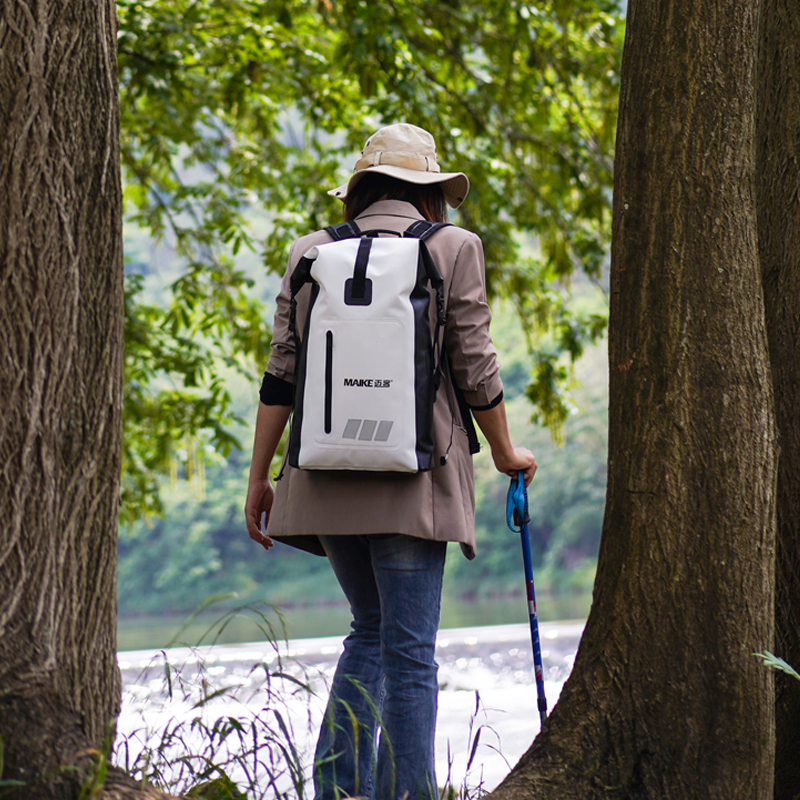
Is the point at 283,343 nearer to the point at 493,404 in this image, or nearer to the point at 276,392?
the point at 276,392

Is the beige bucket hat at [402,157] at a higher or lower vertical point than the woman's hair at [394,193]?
higher

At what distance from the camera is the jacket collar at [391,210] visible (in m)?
1.89

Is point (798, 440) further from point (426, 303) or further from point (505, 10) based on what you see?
point (505, 10)

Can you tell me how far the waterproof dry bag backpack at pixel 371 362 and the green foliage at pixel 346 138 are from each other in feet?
9.67

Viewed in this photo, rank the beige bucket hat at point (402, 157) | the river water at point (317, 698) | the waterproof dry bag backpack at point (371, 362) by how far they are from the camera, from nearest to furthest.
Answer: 1. the waterproof dry bag backpack at point (371, 362)
2. the beige bucket hat at point (402, 157)
3. the river water at point (317, 698)

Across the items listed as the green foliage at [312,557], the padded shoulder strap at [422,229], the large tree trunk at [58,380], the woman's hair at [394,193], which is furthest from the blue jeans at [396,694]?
the green foliage at [312,557]

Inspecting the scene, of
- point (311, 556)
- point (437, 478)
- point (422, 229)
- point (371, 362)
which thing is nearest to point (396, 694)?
point (437, 478)

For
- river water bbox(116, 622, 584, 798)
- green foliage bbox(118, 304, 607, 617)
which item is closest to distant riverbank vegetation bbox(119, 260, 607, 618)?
green foliage bbox(118, 304, 607, 617)

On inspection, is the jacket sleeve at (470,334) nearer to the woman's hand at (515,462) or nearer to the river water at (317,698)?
the woman's hand at (515,462)

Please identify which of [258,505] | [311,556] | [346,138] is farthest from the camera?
[311,556]

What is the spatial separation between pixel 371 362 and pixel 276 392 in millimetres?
324

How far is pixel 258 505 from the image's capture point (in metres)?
2.04

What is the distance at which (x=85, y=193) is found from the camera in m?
1.55

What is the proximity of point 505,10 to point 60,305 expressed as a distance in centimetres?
395
